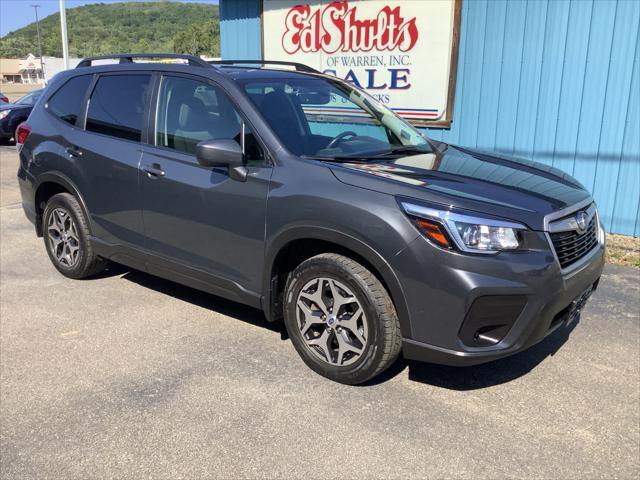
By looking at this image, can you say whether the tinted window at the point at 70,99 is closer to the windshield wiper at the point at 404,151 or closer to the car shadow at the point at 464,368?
the car shadow at the point at 464,368

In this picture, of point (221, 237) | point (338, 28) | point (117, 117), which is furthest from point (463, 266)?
point (338, 28)

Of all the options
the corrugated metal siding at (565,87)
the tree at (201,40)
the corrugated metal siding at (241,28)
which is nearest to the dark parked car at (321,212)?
the corrugated metal siding at (565,87)

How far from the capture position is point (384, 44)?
8602 millimetres

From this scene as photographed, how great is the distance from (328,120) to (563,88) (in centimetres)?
416

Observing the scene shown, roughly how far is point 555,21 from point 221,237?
534cm

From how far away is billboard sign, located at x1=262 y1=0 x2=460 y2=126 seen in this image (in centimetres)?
802

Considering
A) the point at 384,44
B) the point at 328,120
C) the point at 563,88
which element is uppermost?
the point at 384,44

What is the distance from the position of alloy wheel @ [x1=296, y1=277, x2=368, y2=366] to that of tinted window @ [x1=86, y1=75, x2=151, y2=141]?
1.83 m

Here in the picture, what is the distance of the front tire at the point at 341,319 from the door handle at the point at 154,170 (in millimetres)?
1229

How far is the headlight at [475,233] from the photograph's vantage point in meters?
2.86

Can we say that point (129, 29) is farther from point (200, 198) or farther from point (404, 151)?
point (404, 151)

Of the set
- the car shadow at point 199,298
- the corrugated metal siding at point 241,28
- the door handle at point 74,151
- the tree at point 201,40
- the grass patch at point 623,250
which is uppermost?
the tree at point 201,40

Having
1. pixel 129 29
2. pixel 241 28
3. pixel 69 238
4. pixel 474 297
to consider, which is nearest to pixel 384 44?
pixel 241 28

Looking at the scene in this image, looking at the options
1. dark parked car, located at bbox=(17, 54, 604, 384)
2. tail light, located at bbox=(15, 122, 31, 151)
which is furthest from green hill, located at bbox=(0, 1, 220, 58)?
dark parked car, located at bbox=(17, 54, 604, 384)
